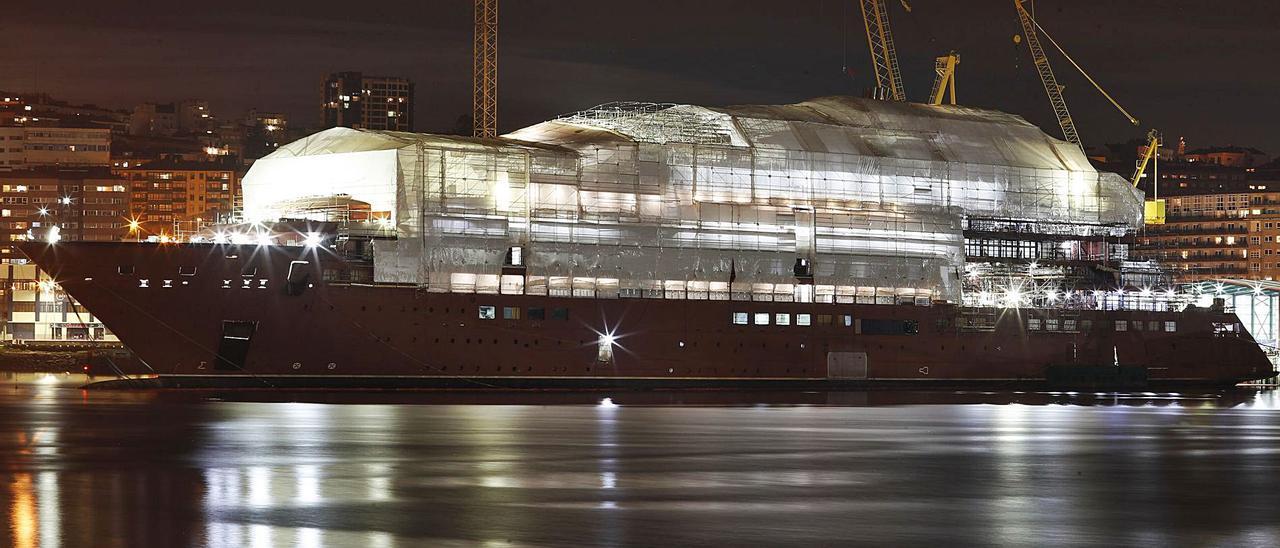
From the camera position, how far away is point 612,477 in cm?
3250

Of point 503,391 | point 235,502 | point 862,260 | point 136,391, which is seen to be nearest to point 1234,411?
point 862,260

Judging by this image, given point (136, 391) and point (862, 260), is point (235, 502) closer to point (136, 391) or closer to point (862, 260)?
point (136, 391)

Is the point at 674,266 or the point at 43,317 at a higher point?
the point at 674,266

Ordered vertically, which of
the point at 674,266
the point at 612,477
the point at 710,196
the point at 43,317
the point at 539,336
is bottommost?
the point at 612,477

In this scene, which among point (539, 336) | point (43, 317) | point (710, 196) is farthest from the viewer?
point (43, 317)

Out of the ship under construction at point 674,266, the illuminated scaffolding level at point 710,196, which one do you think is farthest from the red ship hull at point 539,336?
the illuminated scaffolding level at point 710,196

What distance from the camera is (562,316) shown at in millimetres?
70938

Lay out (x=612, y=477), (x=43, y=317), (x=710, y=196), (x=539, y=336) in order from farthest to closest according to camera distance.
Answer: (x=43, y=317)
(x=710, y=196)
(x=539, y=336)
(x=612, y=477)

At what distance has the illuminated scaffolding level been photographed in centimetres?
7144

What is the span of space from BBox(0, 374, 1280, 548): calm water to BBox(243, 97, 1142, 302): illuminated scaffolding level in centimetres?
1734

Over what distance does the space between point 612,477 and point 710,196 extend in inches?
1837

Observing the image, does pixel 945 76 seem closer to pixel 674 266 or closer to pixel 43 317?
pixel 674 266

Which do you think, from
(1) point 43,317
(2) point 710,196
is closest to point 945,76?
(2) point 710,196

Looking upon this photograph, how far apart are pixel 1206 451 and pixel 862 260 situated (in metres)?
40.7
